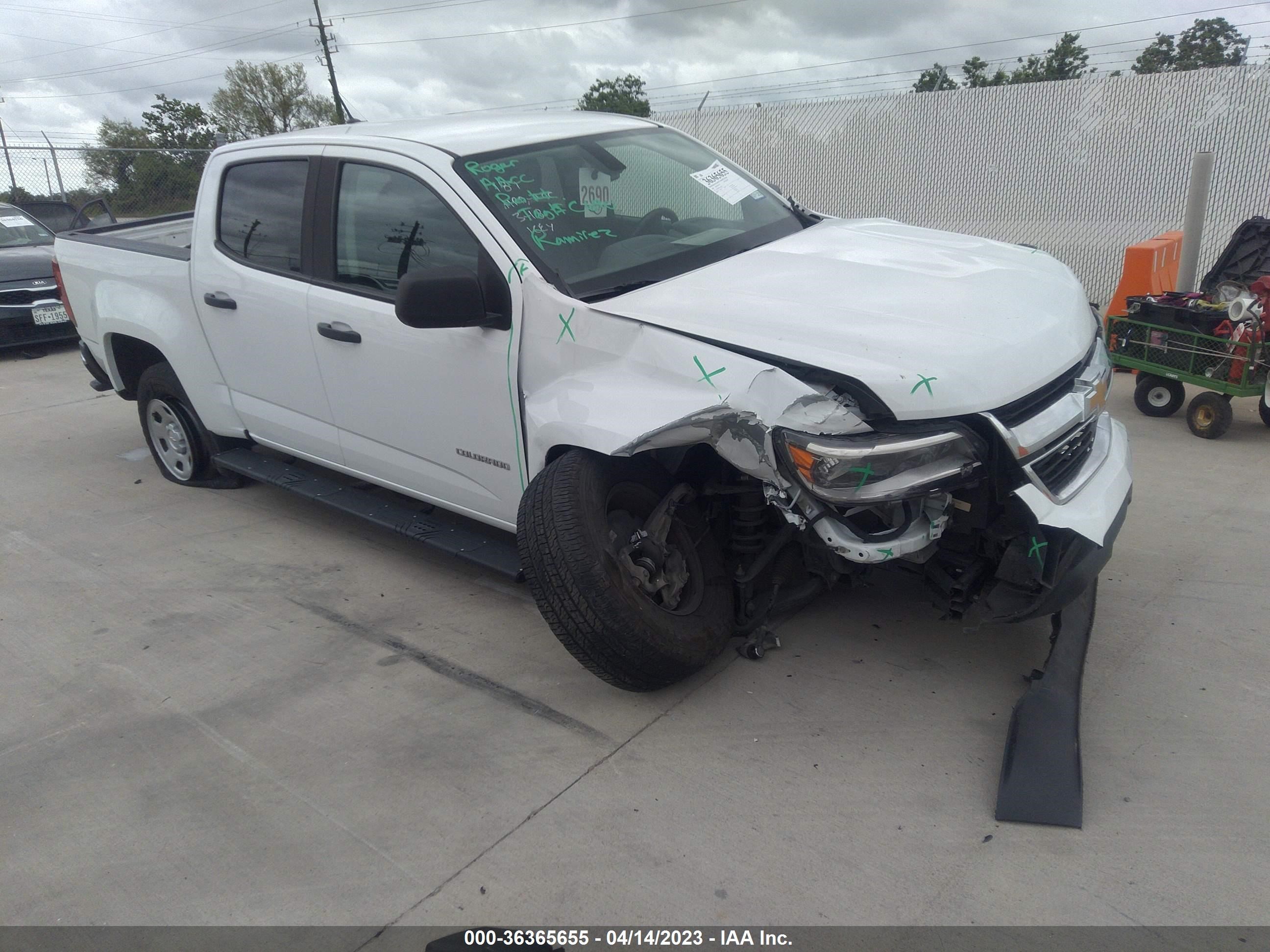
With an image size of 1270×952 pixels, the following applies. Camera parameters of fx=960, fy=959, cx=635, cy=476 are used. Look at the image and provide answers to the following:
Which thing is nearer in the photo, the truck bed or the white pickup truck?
the white pickup truck

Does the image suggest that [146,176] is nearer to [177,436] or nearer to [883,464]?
[177,436]

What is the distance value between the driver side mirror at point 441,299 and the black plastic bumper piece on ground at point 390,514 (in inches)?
35.9

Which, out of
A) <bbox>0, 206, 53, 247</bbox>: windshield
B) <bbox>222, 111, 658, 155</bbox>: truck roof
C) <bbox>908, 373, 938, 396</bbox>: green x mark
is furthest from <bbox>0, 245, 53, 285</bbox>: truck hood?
<bbox>908, 373, 938, 396</bbox>: green x mark

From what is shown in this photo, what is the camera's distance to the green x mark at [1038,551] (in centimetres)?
283

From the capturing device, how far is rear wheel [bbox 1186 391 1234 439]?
229 inches

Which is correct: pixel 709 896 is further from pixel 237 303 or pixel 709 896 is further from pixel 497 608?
pixel 237 303

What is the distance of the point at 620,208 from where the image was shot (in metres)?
3.81

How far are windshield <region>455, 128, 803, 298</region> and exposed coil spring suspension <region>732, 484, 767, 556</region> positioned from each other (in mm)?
859

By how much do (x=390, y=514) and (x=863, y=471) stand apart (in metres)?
2.44

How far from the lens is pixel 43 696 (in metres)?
3.58

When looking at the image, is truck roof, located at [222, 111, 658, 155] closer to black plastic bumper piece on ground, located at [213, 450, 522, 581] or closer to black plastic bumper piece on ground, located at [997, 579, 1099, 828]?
black plastic bumper piece on ground, located at [213, 450, 522, 581]

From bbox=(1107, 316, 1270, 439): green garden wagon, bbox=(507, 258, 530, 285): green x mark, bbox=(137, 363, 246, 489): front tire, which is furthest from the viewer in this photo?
bbox=(1107, 316, 1270, 439): green garden wagon

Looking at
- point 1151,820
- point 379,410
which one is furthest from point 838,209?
point 1151,820

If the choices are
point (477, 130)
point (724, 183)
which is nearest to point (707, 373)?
point (724, 183)
